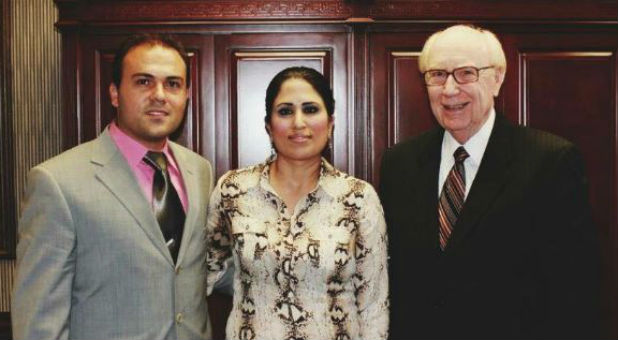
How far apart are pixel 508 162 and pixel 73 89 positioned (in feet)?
6.60

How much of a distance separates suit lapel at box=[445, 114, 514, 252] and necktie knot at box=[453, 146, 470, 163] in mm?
62

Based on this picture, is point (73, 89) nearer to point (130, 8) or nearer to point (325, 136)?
point (130, 8)

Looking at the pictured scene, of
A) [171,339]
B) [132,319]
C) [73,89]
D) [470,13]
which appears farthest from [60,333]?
[470,13]

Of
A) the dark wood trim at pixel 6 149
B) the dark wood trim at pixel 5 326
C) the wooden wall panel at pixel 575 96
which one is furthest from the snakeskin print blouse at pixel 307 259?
the dark wood trim at pixel 5 326

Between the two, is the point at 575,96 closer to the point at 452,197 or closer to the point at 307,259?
the point at 452,197

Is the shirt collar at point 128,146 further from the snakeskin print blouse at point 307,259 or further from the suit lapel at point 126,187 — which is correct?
the snakeskin print blouse at point 307,259

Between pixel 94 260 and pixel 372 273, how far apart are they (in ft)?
2.62

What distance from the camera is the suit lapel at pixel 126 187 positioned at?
67.4 inches

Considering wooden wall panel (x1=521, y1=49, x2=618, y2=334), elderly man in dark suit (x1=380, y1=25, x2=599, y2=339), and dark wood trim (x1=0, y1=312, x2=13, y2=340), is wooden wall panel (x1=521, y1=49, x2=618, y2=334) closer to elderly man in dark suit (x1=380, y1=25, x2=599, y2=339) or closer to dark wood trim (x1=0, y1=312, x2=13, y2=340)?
elderly man in dark suit (x1=380, y1=25, x2=599, y2=339)

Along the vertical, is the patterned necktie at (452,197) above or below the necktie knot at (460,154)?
below

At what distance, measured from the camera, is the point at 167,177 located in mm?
1889

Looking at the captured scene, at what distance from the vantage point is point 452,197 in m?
1.86

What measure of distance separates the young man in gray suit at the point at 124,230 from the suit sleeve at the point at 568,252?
1.01m

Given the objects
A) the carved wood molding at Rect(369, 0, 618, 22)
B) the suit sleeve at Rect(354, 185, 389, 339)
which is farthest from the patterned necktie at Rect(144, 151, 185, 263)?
the carved wood molding at Rect(369, 0, 618, 22)
